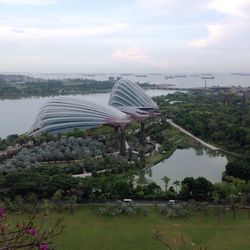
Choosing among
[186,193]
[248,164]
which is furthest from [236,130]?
[186,193]

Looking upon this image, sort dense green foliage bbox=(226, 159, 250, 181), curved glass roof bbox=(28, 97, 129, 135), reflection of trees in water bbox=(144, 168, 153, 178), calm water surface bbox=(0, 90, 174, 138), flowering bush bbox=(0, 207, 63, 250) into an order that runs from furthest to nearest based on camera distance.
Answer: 1. calm water surface bbox=(0, 90, 174, 138)
2. curved glass roof bbox=(28, 97, 129, 135)
3. reflection of trees in water bbox=(144, 168, 153, 178)
4. dense green foliage bbox=(226, 159, 250, 181)
5. flowering bush bbox=(0, 207, 63, 250)

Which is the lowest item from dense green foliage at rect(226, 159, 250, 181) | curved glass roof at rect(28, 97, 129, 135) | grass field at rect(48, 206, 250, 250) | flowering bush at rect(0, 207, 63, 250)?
grass field at rect(48, 206, 250, 250)

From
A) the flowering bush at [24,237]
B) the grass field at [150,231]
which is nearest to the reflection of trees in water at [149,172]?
the grass field at [150,231]

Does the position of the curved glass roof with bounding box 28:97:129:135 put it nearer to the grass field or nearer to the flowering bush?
the grass field

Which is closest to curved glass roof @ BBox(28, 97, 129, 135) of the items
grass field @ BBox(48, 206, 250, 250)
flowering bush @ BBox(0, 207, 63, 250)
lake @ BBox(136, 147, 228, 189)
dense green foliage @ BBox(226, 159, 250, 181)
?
lake @ BBox(136, 147, 228, 189)

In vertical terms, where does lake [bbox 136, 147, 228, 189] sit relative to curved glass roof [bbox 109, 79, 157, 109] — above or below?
below

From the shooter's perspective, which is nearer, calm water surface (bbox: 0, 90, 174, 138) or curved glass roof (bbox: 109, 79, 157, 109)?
calm water surface (bbox: 0, 90, 174, 138)

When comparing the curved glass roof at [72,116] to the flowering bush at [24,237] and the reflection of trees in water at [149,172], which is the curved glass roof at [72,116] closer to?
the reflection of trees in water at [149,172]
